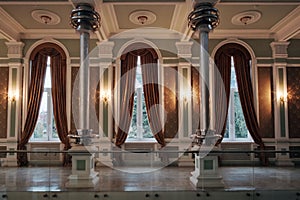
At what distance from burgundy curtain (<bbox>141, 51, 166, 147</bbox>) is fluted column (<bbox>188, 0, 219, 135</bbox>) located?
119 inches

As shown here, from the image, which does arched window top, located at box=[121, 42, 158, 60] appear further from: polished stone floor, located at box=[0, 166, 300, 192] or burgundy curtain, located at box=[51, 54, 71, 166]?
polished stone floor, located at box=[0, 166, 300, 192]

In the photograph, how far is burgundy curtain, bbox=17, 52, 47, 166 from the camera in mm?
8727

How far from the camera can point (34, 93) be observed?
8.81m

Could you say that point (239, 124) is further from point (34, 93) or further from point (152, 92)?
point (34, 93)

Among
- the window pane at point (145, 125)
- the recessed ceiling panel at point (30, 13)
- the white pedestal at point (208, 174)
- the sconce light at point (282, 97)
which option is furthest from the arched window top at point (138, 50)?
the white pedestal at point (208, 174)

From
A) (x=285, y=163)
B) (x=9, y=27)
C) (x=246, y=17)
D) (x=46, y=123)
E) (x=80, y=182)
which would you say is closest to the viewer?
(x=80, y=182)

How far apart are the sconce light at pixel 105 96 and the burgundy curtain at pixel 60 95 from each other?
41.6 inches

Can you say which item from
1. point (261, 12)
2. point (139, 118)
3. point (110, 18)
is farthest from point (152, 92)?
point (261, 12)

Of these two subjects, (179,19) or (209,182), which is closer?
(209,182)

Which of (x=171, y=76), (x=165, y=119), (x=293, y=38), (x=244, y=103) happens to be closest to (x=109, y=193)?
(x=165, y=119)

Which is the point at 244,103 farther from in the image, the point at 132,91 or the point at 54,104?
the point at 54,104

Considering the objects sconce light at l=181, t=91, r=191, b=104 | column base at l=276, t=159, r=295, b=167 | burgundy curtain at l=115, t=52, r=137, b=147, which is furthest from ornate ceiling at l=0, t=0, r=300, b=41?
column base at l=276, t=159, r=295, b=167

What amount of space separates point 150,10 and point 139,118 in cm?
316

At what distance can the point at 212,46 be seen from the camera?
9102 millimetres
